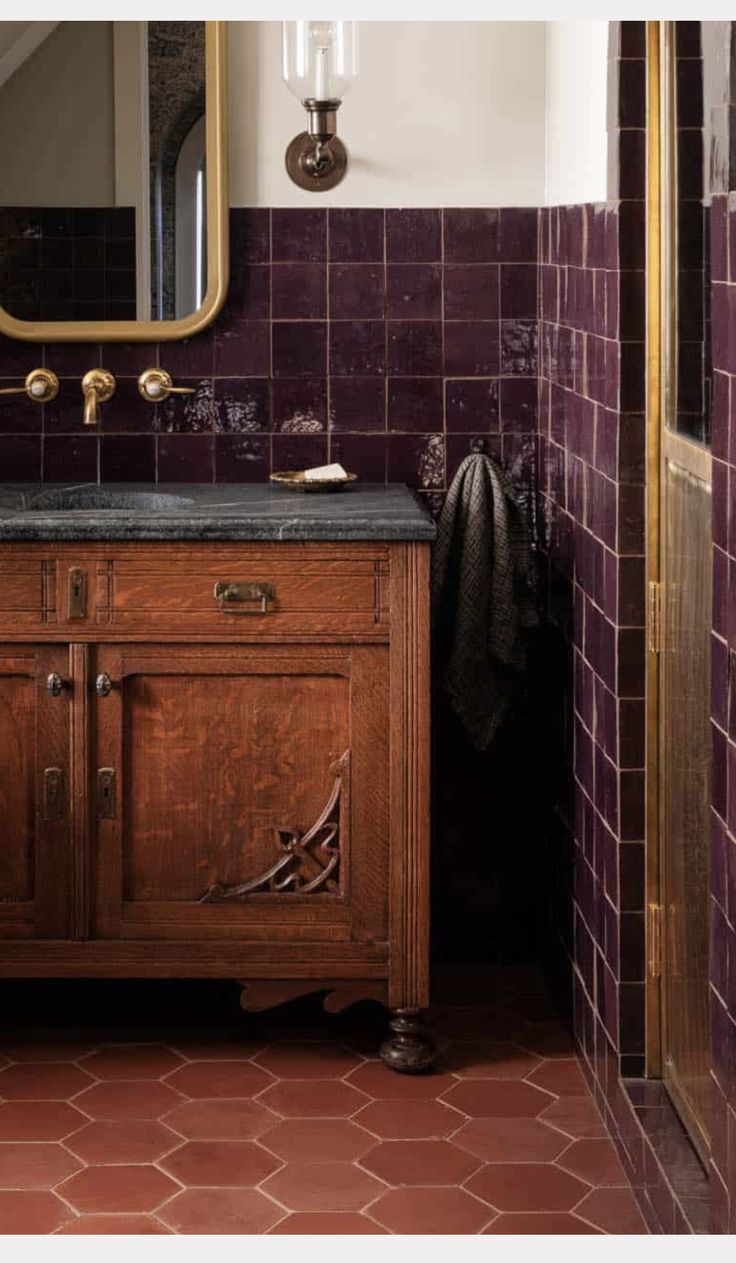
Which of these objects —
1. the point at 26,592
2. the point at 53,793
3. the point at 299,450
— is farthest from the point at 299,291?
the point at 53,793

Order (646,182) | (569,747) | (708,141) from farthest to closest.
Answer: (569,747) < (646,182) < (708,141)

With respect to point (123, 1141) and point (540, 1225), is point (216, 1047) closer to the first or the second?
point (123, 1141)

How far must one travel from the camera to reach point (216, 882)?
3.33 m

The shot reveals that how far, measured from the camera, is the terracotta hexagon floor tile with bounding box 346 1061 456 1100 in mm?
3195

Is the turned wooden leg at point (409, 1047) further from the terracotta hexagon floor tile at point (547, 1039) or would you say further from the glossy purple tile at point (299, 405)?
the glossy purple tile at point (299, 405)

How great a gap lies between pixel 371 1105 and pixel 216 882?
0.54 metres

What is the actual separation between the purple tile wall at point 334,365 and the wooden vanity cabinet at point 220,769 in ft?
2.46

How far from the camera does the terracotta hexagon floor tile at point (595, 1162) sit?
2.80m

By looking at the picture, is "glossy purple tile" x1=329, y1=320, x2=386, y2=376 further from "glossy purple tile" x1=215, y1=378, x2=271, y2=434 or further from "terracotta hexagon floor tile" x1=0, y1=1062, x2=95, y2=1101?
"terracotta hexagon floor tile" x1=0, y1=1062, x2=95, y2=1101

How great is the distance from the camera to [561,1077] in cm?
329

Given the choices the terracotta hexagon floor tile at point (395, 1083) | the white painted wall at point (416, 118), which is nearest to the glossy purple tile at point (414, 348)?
the white painted wall at point (416, 118)
